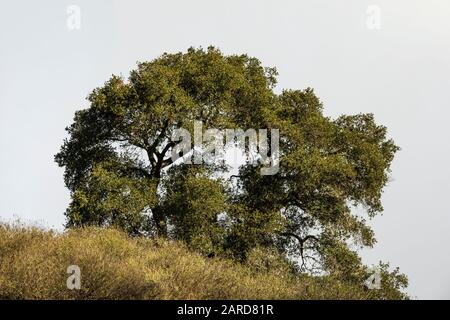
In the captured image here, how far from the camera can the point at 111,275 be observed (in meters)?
13.4

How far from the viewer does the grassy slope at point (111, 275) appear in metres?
12.9

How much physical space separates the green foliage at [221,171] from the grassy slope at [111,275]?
707 cm

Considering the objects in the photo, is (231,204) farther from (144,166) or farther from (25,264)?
(25,264)

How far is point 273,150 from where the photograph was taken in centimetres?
2673

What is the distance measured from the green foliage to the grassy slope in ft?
23.2

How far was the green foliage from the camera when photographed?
24625 mm
